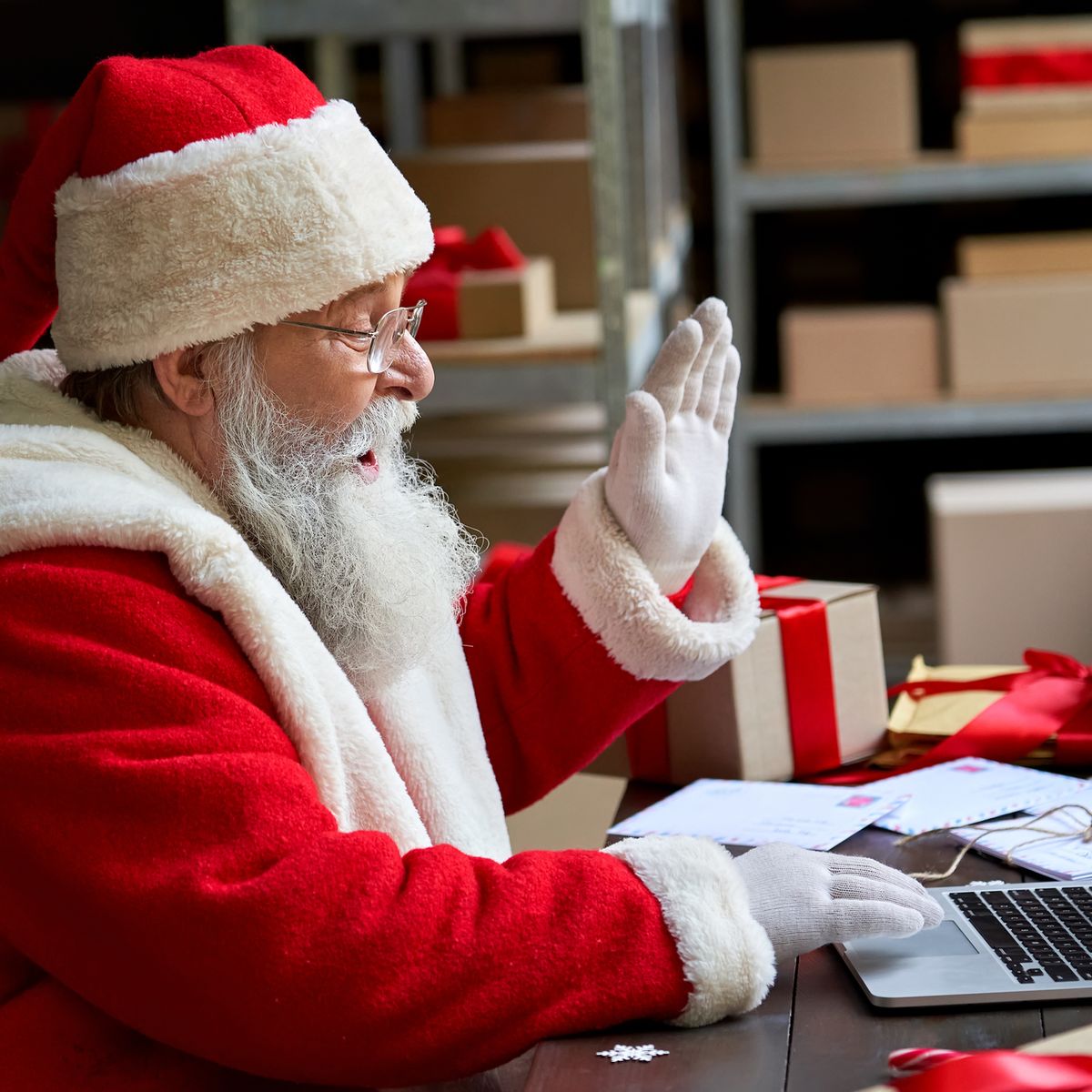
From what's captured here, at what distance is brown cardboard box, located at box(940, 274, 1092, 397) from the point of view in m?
2.91

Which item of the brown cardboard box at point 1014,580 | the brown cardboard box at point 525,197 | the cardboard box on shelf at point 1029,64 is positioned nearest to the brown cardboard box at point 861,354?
the cardboard box on shelf at point 1029,64

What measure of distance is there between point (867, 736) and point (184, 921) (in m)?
0.71

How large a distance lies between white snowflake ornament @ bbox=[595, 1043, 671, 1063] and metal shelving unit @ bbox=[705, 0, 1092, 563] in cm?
228

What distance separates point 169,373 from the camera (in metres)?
1.03

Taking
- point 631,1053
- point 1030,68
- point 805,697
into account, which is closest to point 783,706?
point 805,697

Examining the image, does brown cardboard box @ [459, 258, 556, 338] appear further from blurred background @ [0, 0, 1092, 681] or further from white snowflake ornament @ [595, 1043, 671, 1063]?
white snowflake ornament @ [595, 1043, 671, 1063]

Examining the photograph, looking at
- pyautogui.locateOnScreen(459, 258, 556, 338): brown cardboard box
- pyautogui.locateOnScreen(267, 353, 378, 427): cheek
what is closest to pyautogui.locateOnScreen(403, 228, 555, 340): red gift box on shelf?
pyautogui.locateOnScreen(459, 258, 556, 338): brown cardboard box

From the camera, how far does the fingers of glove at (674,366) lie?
113cm

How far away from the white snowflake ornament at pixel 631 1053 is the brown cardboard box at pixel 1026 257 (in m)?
2.37

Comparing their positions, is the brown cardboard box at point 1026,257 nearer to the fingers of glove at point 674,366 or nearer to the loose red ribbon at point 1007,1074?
the fingers of glove at point 674,366

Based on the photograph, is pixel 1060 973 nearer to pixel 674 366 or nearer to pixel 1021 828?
pixel 1021 828

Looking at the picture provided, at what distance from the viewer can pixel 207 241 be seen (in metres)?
0.99

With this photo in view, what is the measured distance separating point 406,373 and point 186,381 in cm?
16

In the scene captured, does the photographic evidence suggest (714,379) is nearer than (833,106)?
Yes
